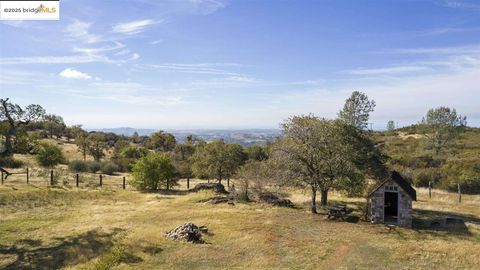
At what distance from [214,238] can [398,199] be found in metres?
14.5

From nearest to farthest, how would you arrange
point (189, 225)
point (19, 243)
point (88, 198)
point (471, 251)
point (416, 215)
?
point (471, 251)
point (19, 243)
point (189, 225)
point (416, 215)
point (88, 198)

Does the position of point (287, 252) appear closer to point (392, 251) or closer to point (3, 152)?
point (392, 251)

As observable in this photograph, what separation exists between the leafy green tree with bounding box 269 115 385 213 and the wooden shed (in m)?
3.97

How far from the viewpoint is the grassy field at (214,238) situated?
19891 mm

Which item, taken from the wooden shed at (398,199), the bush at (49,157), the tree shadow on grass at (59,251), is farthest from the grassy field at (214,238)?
the bush at (49,157)

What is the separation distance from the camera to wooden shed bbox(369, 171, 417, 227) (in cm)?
2736

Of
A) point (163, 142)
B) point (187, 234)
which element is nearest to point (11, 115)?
point (187, 234)

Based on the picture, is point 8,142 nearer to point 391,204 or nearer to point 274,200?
point 274,200

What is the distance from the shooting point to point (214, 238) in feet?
79.2

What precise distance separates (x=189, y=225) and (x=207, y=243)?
2.00m

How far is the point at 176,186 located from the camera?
48750 mm

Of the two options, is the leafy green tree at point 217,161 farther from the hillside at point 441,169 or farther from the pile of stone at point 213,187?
the hillside at point 441,169

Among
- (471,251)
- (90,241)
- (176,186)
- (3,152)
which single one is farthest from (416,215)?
(3,152)

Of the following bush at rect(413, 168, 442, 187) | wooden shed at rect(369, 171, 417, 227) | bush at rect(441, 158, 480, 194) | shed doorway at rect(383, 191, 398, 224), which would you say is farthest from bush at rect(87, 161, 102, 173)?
bush at rect(441, 158, 480, 194)
